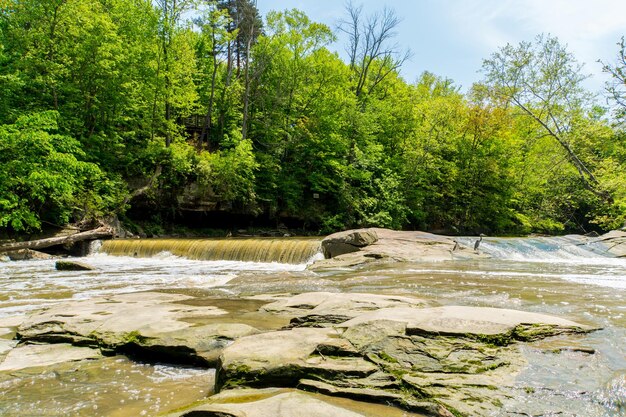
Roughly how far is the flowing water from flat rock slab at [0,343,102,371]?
0.57 feet

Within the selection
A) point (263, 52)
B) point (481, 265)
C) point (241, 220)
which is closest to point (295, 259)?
point (481, 265)

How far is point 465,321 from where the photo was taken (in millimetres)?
3518

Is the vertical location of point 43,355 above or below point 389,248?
below

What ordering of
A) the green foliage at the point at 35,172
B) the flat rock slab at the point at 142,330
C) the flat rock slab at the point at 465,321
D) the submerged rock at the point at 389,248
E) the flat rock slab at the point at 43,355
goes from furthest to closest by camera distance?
the green foliage at the point at 35,172, the submerged rock at the point at 389,248, the flat rock slab at the point at 142,330, the flat rock slab at the point at 43,355, the flat rock slab at the point at 465,321

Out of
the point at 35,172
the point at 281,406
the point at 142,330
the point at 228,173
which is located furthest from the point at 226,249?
the point at 281,406

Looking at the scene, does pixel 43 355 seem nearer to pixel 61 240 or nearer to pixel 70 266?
pixel 70 266

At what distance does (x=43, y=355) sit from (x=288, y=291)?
4.13m

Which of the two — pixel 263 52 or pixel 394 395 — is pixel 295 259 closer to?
pixel 394 395

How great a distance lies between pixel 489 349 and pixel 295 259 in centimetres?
1132

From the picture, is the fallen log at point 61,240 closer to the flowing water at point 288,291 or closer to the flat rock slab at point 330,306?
the flowing water at point 288,291

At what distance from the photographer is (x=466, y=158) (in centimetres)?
2838

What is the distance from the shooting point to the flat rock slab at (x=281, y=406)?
2111mm

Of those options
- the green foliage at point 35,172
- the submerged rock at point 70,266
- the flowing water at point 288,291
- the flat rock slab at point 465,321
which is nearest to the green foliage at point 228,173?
the flowing water at point 288,291

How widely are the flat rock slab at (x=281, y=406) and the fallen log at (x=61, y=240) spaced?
1539cm
